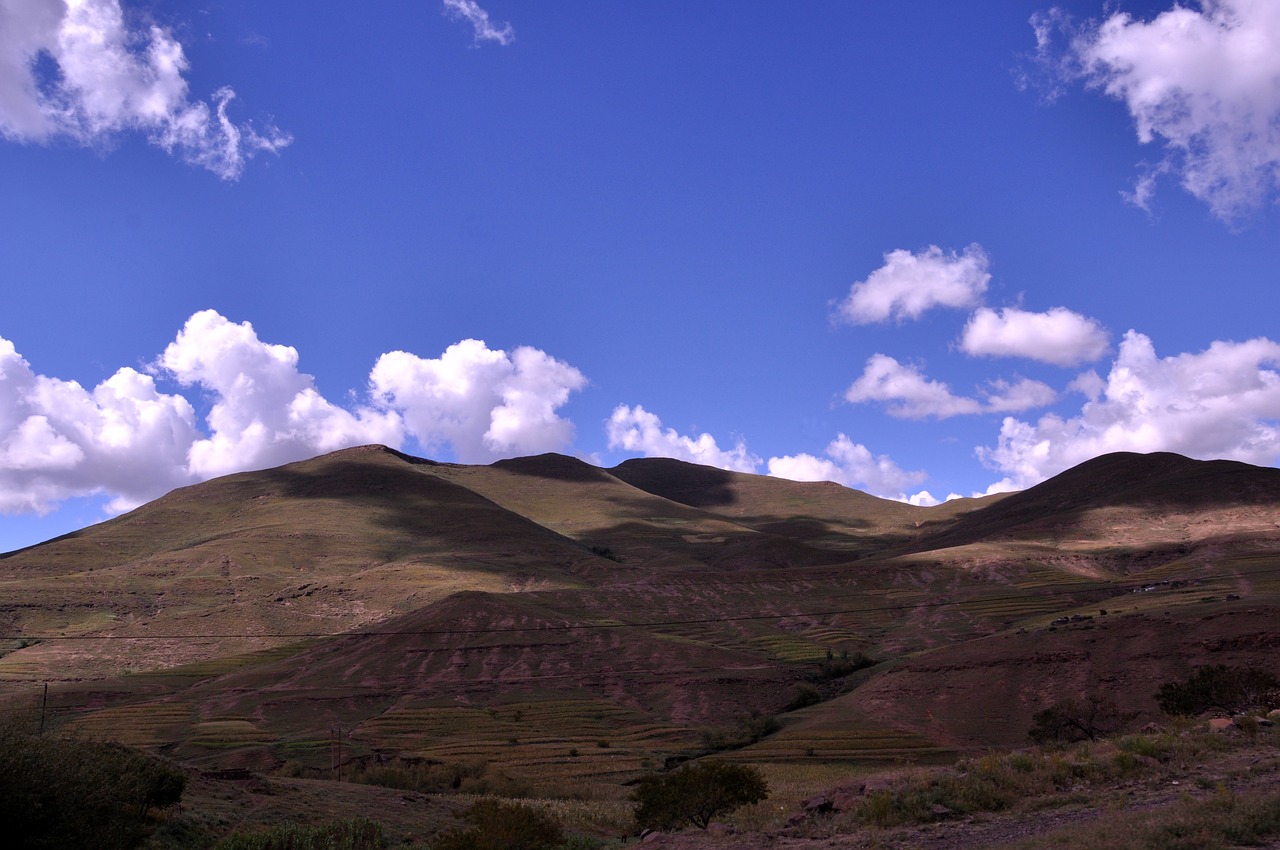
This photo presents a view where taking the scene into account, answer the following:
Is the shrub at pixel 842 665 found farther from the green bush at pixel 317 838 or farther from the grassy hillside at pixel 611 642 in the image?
the green bush at pixel 317 838

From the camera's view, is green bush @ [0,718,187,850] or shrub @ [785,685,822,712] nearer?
green bush @ [0,718,187,850]

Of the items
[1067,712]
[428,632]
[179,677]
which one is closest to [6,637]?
[179,677]

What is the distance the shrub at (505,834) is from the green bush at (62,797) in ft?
24.5

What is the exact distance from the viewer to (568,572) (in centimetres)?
15200

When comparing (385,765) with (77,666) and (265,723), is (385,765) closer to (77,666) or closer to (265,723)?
(265,723)

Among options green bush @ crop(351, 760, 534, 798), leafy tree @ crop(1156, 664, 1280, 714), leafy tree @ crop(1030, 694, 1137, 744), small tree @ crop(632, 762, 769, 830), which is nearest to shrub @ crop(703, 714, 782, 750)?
green bush @ crop(351, 760, 534, 798)

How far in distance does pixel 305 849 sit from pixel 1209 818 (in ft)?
66.0

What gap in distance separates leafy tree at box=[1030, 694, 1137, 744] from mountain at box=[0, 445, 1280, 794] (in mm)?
5146

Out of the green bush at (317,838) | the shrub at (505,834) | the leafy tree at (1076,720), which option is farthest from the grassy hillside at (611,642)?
the shrub at (505,834)

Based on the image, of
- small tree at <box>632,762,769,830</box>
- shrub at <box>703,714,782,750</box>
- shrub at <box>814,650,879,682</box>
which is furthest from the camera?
shrub at <box>814,650,879,682</box>

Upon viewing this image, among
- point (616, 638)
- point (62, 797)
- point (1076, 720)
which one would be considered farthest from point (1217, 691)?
point (616, 638)

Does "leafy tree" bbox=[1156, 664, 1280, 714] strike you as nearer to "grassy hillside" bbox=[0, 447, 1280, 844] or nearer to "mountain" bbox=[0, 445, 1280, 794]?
"grassy hillside" bbox=[0, 447, 1280, 844]

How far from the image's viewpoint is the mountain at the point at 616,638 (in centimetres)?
5762

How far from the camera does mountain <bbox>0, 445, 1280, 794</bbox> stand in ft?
189
